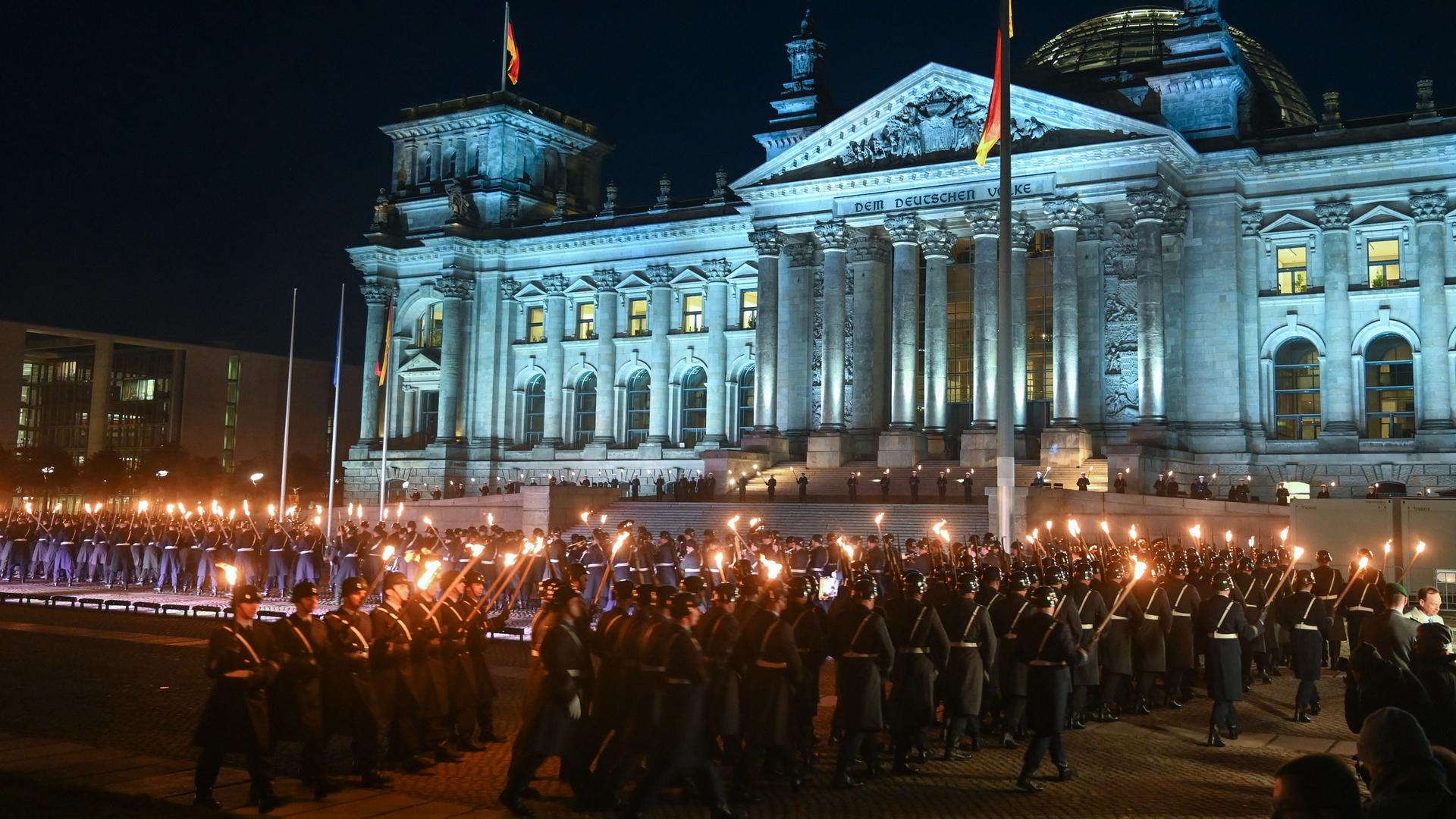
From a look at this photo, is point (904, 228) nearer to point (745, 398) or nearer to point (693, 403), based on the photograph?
point (745, 398)

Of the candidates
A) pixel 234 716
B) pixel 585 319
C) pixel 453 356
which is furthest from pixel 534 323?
pixel 234 716

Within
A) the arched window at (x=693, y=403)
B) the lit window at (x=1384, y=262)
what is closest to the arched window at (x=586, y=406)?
the arched window at (x=693, y=403)

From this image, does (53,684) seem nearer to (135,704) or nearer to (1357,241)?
(135,704)

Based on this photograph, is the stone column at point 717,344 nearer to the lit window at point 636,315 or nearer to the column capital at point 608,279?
the lit window at point 636,315

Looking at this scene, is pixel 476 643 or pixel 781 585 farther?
pixel 781 585

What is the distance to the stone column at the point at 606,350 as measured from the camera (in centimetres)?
6838

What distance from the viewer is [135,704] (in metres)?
18.0

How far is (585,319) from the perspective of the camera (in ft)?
233

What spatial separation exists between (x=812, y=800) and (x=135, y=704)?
1049cm

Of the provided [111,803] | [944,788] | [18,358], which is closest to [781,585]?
[944,788]

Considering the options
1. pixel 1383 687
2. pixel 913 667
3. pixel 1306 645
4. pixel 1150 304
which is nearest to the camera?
pixel 1383 687

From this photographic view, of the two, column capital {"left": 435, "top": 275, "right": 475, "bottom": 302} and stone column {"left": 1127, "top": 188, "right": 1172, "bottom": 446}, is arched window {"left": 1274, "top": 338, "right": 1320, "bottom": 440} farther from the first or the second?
column capital {"left": 435, "top": 275, "right": 475, "bottom": 302}

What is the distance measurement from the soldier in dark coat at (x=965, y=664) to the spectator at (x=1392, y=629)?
4.31 m

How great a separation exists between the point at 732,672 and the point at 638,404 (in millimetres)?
56771
